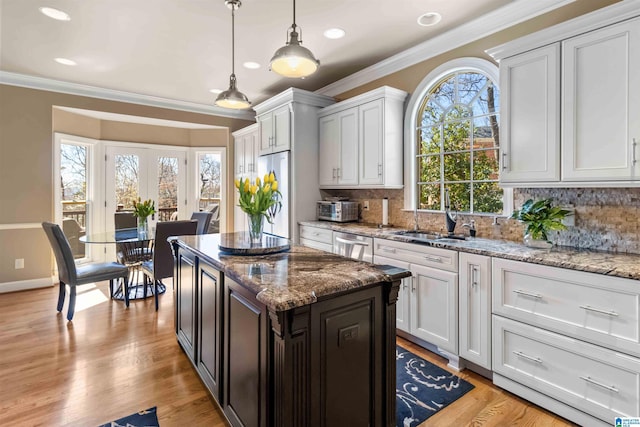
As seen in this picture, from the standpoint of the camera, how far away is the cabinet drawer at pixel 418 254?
2.50 m

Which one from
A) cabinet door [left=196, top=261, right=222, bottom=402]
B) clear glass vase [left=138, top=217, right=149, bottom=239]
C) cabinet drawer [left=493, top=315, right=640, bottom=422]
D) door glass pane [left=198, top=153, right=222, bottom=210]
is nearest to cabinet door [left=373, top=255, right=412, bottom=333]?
cabinet drawer [left=493, top=315, right=640, bottom=422]

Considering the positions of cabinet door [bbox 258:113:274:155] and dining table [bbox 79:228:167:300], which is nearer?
dining table [bbox 79:228:167:300]

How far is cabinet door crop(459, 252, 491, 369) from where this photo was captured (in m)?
2.29

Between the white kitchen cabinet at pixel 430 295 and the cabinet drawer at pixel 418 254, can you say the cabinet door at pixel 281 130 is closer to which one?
the cabinet drawer at pixel 418 254

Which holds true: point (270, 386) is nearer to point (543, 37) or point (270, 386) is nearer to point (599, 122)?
point (599, 122)

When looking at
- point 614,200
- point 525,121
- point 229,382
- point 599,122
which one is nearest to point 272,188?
point 229,382

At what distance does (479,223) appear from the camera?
9.88 feet

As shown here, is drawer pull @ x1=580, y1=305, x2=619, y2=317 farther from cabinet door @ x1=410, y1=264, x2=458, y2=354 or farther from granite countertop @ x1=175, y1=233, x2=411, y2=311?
granite countertop @ x1=175, y1=233, x2=411, y2=311

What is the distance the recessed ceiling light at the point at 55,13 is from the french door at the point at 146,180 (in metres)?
3.04

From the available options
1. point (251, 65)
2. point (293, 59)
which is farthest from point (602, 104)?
point (251, 65)

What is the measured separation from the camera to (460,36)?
121 inches

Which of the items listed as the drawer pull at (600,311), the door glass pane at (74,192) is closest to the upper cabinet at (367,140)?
the drawer pull at (600,311)

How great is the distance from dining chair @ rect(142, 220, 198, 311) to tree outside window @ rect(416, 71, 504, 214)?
2.66 metres

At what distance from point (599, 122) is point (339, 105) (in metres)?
2.61
